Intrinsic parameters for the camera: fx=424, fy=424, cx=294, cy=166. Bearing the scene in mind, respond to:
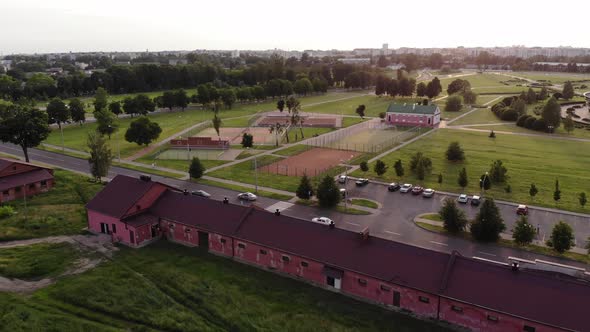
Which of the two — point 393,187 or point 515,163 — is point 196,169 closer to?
point 393,187

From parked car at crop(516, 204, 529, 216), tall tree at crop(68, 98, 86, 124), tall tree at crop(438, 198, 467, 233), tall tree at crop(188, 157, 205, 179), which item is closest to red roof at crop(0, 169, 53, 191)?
tall tree at crop(188, 157, 205, 179)

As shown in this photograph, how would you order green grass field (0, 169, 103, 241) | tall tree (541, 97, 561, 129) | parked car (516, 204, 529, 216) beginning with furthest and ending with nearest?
tall tree (541, 97, 561, 129) → parked car (516, 204, 529, 216) → green grass field (0, 169, 103, 241)

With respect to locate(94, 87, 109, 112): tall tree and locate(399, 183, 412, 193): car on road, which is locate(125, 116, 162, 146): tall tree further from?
locate(399, 183, 412, 193): car on road

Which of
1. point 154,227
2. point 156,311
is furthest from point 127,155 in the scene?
point 156,311

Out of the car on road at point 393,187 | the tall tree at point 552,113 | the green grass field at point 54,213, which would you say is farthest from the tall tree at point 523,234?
the tall tree at point 552,113

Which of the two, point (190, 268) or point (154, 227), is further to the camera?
point (154, 227)

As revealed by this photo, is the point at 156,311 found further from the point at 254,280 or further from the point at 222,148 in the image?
the point at 222,148
